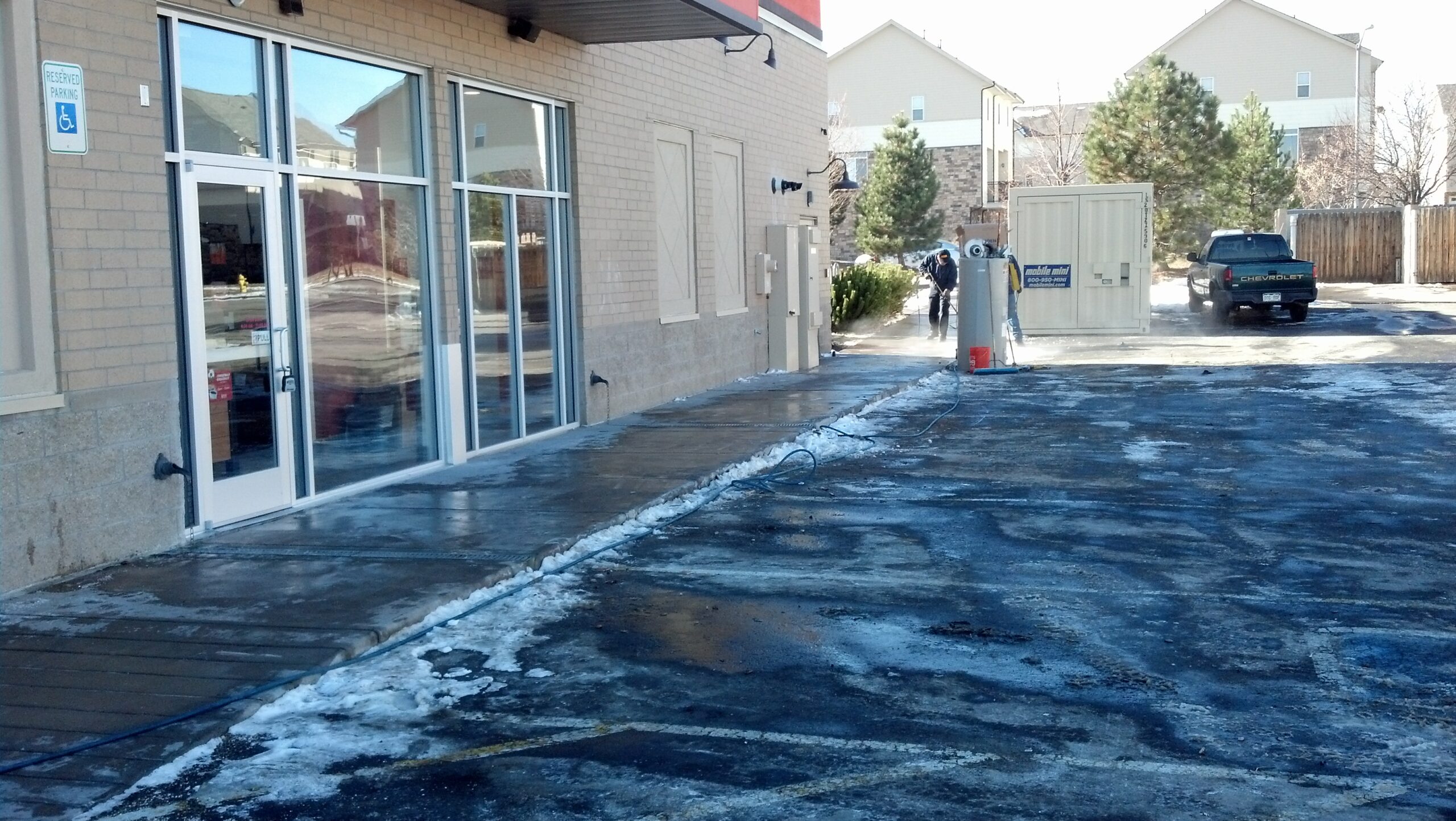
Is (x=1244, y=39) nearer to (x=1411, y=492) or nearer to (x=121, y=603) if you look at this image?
(x=1411, y=492)

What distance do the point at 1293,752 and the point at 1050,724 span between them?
33.6 inches

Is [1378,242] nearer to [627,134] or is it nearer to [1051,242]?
[1051,242]

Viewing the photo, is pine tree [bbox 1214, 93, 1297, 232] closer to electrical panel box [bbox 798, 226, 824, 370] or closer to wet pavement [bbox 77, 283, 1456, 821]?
electrical panel box [bbox 798, 226, 824, 370]

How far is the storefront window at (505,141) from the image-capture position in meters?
12.1

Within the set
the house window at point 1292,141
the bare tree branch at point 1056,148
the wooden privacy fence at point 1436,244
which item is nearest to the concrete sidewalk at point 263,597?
the wooden privacy fence at point 1436,244

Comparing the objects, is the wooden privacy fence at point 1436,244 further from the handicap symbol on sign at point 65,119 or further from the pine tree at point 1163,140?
the handicap symbol on sign at point 65,119

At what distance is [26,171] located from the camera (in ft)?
24.3

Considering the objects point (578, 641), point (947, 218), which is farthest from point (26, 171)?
point (947, 218)

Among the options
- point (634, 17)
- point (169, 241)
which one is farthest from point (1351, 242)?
point (169, 241)

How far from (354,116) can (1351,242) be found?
121 feet

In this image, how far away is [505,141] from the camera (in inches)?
502

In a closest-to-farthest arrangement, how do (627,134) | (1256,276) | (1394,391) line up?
(627,134) < (1394,391) < (1256,276)

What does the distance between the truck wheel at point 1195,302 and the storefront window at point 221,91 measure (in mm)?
25147

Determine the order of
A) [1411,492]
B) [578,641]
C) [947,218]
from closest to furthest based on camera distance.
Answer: [578,641]
[1411,492]
[947,218]
